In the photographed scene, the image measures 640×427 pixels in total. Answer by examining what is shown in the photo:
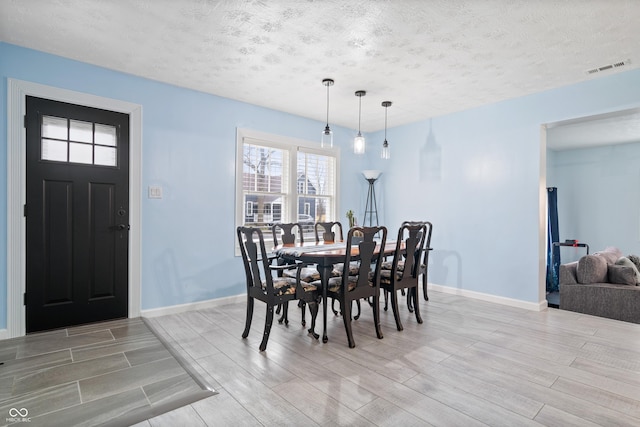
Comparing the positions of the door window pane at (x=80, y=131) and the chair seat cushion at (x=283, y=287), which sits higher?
the door window pane at (x=80, y=131)

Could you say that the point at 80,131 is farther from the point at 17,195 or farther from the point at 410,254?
the point at 410,254

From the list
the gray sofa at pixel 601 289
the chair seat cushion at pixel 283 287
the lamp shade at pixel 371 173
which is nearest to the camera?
the chair seat cushion at pixel 283 287

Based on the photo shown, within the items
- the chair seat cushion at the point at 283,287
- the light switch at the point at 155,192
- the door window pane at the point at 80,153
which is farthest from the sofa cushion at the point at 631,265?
the door window pane at the point at 80,153

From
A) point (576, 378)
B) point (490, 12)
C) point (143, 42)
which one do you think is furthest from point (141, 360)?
point (490, 12)

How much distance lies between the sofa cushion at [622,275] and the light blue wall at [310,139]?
905mm

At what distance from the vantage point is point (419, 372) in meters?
2.37

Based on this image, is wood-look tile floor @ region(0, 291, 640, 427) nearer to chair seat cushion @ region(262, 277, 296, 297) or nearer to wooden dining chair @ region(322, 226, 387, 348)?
wooden dining chair @ region(322, 226, 387, 348)

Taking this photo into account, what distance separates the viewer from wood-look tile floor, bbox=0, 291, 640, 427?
1.87 metres

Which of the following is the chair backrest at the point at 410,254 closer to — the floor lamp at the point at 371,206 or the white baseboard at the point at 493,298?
the white baseboard at the point at 493,298

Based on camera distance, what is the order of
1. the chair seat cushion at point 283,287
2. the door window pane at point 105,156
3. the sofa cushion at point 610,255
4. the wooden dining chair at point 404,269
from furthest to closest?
the sofa cushion at point 610,255, the door window pane at point 105,156, the wooden dining chair at point 404,269, the chair seat cushion at point 283,287

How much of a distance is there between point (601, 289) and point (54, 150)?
5.88 m

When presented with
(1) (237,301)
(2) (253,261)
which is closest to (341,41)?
(2) (253,261)

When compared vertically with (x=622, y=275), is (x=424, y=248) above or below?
above

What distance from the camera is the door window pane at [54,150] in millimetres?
3076
